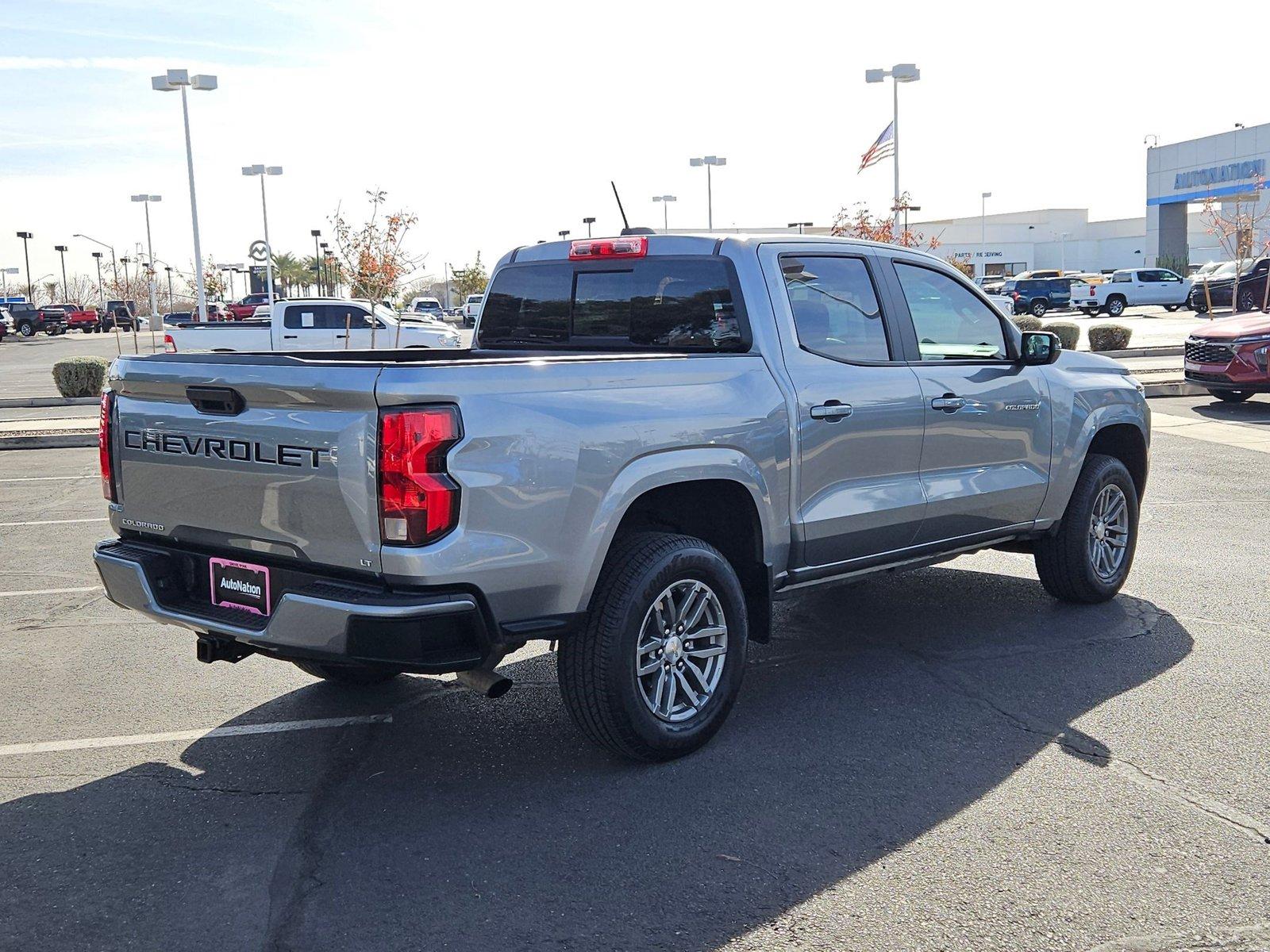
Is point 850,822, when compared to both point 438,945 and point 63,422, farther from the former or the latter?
point 63,422

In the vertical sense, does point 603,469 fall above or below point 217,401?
below

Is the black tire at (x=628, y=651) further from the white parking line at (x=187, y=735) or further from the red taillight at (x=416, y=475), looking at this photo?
the white parking line at (x=187, y=735)

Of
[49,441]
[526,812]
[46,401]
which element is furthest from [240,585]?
[46,401]

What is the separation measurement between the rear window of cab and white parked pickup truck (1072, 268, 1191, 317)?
48.7 m

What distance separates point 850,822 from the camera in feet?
13.3

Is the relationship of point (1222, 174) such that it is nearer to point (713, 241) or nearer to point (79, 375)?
point (79, 375)

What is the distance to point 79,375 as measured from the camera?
70.2 ft

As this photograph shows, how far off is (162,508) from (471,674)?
1.30m

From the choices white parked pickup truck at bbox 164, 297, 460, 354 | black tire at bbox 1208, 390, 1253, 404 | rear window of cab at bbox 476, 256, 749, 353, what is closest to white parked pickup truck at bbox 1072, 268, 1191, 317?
white parked pickup truck at bbox 164, 297, 460, 354

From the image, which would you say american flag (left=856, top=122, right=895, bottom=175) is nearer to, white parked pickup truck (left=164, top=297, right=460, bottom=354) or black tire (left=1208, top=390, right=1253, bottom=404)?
white parked pickup truck (left=164, top=297, right=460, bottom=354)

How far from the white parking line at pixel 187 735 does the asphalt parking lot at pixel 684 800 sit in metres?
0.02

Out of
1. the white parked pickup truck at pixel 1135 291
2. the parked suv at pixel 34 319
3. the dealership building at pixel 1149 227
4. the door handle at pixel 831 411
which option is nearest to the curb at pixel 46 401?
the dealership building at pixel 1149 227

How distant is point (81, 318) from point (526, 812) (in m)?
75.9

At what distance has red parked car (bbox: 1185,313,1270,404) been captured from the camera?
54.0ft
